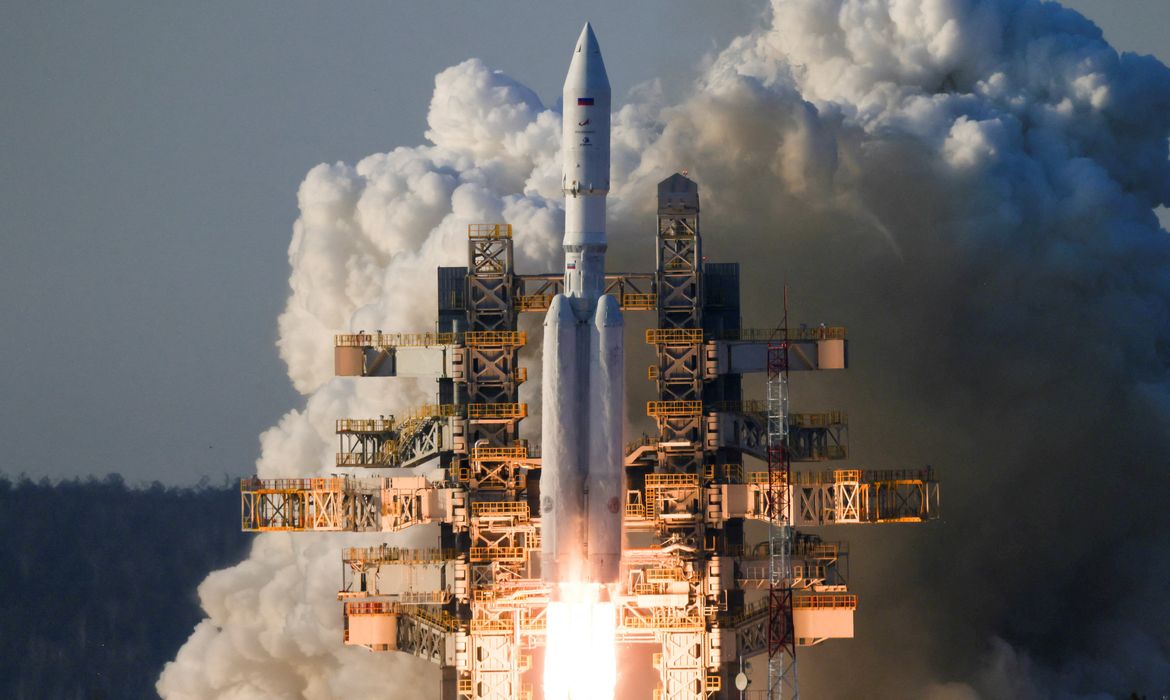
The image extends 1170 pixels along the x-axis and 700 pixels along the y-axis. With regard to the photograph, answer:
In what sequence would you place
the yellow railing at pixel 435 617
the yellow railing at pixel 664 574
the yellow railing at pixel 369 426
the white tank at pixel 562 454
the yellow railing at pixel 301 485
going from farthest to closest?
the yellow railing at pixel 369 426 → the yellow railing at pixel 435 617 → the yellow railing at pixel 301 485 → the yellow railing at pixel 664 574 → the white tank at pixel 562 454

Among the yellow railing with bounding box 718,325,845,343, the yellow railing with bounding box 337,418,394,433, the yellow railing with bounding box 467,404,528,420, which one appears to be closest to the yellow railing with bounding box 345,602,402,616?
the yellow railing with bounding box 337,418,394,433

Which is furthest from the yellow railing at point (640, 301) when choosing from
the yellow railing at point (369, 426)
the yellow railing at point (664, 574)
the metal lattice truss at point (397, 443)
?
the yellow railing at point (369, 426)

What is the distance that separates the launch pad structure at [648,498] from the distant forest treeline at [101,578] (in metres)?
35.9

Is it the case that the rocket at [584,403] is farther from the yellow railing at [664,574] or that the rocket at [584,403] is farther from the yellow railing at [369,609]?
the yellow railing at [369,609]

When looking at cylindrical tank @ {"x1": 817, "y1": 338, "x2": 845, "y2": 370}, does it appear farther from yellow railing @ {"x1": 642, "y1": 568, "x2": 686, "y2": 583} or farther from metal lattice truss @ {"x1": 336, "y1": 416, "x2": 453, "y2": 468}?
metal lattice truss @ {"x1": 336, "y1": 416, "x2": 453, "y2": 468}

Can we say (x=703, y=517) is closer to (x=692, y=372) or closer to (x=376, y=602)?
(x=692, y=372)

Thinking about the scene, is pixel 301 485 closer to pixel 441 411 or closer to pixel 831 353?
pixel 441 411

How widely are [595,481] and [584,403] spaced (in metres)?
3.11

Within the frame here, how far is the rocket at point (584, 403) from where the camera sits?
117062mm

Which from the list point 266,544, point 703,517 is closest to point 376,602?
point 703,517

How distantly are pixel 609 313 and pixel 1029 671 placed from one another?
37398 millimetres

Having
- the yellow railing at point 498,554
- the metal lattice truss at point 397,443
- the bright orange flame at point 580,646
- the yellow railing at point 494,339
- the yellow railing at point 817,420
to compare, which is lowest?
the bright orange flame at point 580,646

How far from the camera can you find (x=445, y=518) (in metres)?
123

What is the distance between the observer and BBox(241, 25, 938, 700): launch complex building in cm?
11888
